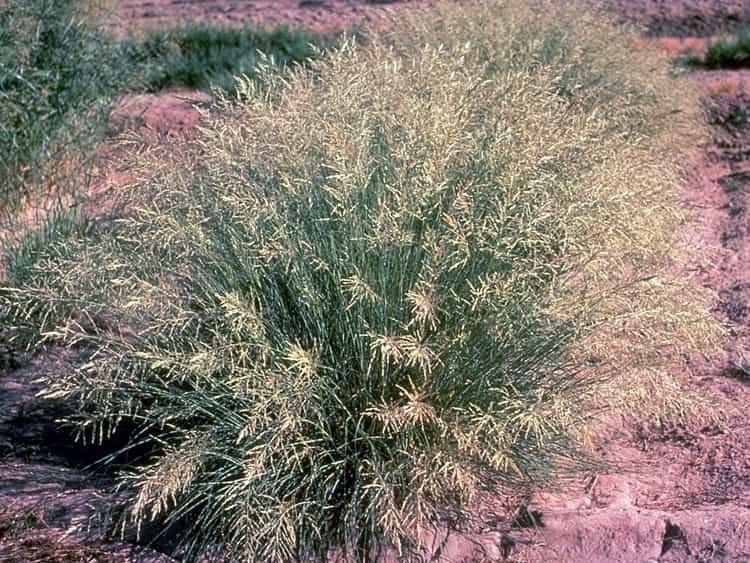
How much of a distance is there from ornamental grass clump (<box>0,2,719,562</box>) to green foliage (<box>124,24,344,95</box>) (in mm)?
7821

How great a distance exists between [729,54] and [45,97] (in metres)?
8.63

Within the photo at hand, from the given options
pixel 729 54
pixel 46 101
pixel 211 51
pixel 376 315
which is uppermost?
pixel 376 315

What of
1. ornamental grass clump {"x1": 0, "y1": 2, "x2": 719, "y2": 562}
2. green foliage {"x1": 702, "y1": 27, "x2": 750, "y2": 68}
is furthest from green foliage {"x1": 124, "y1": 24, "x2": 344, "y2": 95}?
ornamental grass clump {"x1": 0, "y1": 2, "x2": 719, "y2": 562}

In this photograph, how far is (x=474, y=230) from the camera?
4.21m

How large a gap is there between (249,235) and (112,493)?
118 cm

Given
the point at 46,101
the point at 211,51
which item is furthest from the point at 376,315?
the point at 211,51

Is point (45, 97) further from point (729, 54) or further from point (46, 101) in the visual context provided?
point (729, 54)

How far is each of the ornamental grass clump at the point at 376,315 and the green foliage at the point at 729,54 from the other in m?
9.74

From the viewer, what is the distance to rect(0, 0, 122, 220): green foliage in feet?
27.5

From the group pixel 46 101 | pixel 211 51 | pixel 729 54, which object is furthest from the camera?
pixel 211 51

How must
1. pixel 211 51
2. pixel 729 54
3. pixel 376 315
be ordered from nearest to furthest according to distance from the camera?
pixel 376 315 → pixel 729 54 → pixel 211 51

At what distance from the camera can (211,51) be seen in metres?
15.0

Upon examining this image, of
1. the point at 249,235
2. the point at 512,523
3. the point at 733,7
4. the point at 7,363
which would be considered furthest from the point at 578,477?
the point at 733,7

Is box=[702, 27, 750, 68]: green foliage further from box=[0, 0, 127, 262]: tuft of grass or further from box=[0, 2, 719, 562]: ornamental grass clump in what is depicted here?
box=[0, 2, 719, 562]: ornamental grass clump
